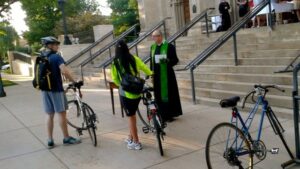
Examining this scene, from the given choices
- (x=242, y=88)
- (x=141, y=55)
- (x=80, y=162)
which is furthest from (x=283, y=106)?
(x=141, y=55)

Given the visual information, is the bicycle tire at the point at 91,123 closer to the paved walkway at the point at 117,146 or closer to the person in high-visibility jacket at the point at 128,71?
the paved walkway at the point at 117,146

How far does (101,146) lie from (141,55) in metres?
9.27

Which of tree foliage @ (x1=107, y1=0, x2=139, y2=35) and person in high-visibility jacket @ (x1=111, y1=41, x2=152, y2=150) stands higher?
tree foliage @ (x1=107, y1=0, x2=139, y2=35)

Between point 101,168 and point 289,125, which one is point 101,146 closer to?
point 101,168

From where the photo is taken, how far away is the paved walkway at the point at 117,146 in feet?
16.6

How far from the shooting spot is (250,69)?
27.9 feet

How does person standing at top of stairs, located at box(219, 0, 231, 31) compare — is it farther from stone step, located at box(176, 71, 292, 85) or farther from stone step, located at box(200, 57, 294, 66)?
stone step, located at box(176, 71, 292, 85)

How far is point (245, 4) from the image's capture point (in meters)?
12.9

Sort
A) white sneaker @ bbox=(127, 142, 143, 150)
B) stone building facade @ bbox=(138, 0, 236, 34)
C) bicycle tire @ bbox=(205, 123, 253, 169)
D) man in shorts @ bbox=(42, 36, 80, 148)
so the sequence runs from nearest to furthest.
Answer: bicycle tire @ bbox=(205, 123, 253, 169), white sneaker @ bbox=(127, 142, 143, 150), man in shorts @ bbox=(42, 36, 80, 148), stone building facade @ bbox=(138, 0, 236, 34)

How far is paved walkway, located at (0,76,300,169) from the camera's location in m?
5.07

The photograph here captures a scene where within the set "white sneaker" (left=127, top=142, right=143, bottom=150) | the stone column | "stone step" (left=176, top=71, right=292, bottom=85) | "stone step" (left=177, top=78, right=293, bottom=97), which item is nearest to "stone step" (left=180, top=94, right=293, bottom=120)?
"stone step" (left=177, top=78, right=293, bottom=97)

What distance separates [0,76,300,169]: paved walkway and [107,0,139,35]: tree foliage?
34.6 metres

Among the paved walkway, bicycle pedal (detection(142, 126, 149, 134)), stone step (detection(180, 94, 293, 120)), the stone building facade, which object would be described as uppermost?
the stone building facade

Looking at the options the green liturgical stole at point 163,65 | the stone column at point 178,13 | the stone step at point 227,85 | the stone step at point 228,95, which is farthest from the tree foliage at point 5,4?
the green liturgical stole at point 163,65
